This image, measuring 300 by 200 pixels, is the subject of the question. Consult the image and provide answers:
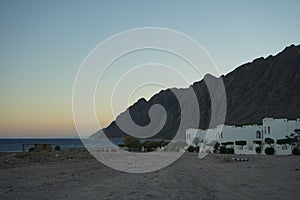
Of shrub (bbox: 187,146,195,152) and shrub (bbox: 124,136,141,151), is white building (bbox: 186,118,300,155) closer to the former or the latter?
shrub (bbox: 187,146,195,152)

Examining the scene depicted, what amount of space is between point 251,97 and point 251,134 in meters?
62.7

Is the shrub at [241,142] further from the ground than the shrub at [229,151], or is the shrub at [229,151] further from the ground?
the shrub at [241,142]

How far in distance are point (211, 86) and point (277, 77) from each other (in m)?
34.0

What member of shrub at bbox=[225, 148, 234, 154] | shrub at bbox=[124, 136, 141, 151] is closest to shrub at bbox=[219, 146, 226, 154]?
shrub at bbox=[225, 148, 234, 154]

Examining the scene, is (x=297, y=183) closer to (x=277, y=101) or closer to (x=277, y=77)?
(x=277, y=101)

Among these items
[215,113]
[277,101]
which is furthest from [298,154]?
[215,113]

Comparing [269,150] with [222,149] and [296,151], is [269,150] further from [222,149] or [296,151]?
[222,149]

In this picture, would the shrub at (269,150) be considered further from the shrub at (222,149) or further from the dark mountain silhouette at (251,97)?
the dark mountain silhouette at (251,97)

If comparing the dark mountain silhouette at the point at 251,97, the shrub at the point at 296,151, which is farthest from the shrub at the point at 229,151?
the dark mountain silhouette at the point at 251,97

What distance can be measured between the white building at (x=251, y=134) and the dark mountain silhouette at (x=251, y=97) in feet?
90.6

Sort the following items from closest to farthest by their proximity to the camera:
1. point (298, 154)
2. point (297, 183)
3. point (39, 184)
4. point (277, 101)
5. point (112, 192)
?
1. point (112, 192)
2. point (297, 183)
3. point (39, 184)
4. point (298, 154)
5. point (277, 101)

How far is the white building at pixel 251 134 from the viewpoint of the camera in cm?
4181

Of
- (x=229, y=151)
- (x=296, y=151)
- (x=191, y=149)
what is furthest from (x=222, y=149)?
(x=296, y=151)

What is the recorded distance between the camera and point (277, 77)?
10688 centimetres
